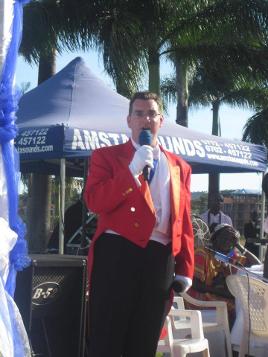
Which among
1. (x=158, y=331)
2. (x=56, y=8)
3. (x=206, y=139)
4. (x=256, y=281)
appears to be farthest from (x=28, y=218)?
(x=158, y=331)

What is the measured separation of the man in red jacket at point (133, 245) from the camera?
9.80 feet

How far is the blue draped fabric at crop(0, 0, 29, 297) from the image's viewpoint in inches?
109

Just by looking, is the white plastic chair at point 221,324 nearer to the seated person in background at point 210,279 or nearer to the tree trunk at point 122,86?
the seated person in background at point 210,279

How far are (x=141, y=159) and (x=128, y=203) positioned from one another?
0.78ft

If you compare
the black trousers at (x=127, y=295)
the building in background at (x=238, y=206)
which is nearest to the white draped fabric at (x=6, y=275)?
the black trousers at (x=127, y=295)

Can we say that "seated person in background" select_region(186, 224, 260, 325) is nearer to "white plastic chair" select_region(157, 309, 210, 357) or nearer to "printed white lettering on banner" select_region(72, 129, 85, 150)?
"white plastic chair" select_region(157, 309, 210, 357)

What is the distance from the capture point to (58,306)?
3816 mm

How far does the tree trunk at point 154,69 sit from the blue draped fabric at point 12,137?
11.6 metres

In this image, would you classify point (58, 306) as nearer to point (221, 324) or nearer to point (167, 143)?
point (221, 324)

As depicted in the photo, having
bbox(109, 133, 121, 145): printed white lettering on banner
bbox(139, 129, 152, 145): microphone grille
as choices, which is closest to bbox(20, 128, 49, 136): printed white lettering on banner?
bbox(109, 133, 121, 145): printed white lettering on banner

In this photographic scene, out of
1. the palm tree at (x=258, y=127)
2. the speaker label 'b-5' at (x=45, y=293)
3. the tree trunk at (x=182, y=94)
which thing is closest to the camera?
the speaker label 'b-5' at (x=45, y=293)

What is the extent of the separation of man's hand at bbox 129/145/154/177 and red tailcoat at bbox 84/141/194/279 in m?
0.04

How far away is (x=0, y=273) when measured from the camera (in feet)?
8.82

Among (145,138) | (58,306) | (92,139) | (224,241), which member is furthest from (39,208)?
(145,138)
